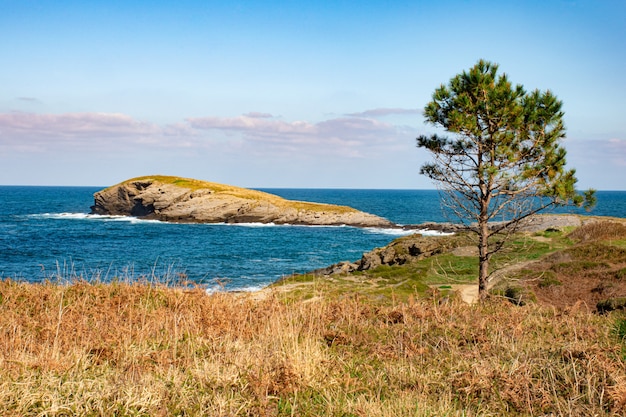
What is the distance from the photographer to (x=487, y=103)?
15023mm

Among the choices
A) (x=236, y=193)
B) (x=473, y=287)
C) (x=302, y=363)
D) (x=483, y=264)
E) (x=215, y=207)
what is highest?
(x=236, y=193)

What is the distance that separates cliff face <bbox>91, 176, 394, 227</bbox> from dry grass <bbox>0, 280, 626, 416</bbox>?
3058 inches

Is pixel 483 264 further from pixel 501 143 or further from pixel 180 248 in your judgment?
pixel 180 248

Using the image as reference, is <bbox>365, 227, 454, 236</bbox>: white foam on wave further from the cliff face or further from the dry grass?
the dry grass

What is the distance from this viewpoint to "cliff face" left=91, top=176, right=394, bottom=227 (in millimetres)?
89188

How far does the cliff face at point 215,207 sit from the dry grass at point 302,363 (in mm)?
77667

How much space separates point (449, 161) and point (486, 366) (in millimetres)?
11091

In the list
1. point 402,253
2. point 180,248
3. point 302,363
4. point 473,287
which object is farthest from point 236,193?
point 302,363

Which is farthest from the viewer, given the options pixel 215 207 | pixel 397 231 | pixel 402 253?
pixel 215 207

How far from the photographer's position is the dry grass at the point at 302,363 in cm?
568

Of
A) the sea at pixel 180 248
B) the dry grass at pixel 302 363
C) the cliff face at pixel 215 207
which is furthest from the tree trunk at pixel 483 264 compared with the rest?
the cliff face at pixel 215 207

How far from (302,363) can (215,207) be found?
8601 centimetres

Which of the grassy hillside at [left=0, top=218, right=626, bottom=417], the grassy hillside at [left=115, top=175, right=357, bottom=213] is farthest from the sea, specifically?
the grassy hillside at [left=0, top=218, right=626, bottom=417]

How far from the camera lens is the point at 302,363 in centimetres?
674
